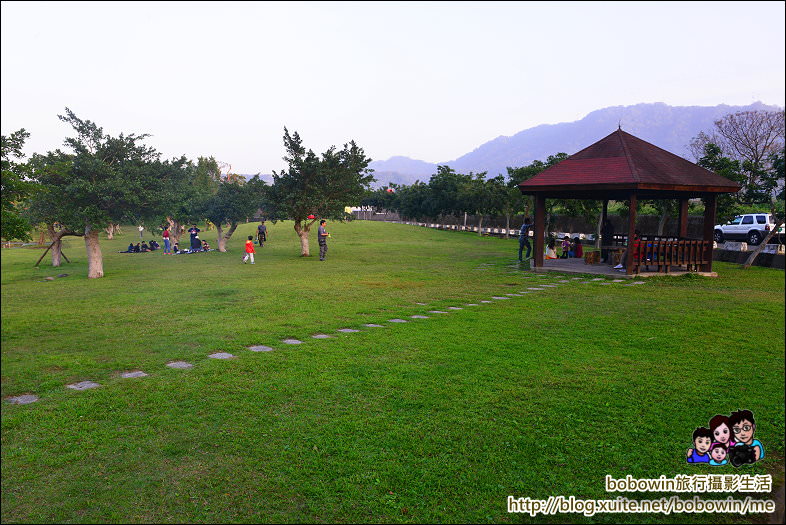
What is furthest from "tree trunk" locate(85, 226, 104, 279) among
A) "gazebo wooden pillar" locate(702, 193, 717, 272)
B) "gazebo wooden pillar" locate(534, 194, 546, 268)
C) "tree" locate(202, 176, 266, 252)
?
"gazebo wooden pillar" locate(702, 193, 717, 272)

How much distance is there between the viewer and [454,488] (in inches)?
132

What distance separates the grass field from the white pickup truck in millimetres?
21443

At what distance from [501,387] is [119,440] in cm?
357

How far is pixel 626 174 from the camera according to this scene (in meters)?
14.2

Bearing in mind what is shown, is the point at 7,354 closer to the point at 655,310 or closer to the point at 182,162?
the point at 655,310

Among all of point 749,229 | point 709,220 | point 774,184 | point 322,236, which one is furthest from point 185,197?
point 749,229

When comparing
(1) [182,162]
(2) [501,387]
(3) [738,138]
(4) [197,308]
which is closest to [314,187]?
(1) [182,162]

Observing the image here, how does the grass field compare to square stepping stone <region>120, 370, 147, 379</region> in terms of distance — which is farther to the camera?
square stepping stone <region>120, 370, 147, 379</region>

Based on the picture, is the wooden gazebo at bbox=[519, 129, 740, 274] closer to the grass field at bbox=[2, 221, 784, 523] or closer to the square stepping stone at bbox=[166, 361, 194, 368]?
the grass field at bbox=[2, 221, 784, 523]

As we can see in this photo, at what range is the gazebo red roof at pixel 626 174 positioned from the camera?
14.1 metres

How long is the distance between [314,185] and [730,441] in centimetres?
2078

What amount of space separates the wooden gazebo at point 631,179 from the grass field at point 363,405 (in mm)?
5019

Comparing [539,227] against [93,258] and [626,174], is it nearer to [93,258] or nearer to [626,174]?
[626,174]

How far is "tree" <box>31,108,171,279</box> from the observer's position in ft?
44.5
